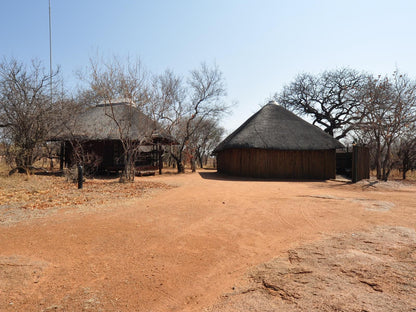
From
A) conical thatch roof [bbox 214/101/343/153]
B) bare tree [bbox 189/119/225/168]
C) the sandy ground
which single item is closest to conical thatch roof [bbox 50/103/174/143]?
conical thatch roof [bbox 214/101/343/153]

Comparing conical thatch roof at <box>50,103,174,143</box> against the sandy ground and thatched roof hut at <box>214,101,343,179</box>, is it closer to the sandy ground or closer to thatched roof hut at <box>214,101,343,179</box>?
thatched roof hut at <box>214,101,343,179</box>

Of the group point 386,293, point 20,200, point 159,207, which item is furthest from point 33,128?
point 386,293

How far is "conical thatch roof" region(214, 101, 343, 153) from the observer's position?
1480 cm

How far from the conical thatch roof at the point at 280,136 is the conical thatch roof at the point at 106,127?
4787 mm

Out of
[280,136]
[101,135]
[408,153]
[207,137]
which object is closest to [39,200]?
[101,135]

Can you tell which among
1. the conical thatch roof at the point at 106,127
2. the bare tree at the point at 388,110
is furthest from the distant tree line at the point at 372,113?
the conical thatch roof at the point at 106,127

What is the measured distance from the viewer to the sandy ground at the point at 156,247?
2.48 m

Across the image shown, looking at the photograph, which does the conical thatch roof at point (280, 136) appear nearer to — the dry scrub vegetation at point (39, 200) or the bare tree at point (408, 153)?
the bare tree at point (408, 153)

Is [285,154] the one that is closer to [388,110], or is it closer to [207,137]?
[388,110]

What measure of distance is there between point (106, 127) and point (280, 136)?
10.7 m

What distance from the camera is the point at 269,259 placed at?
3.26 meters

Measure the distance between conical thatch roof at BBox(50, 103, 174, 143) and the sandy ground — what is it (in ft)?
24.1

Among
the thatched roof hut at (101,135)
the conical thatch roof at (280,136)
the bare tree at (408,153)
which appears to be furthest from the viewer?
the bare tree at (408,153)

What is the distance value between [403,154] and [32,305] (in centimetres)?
1993
